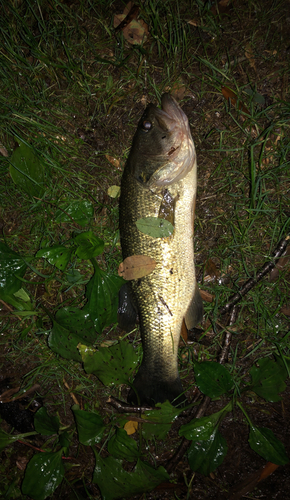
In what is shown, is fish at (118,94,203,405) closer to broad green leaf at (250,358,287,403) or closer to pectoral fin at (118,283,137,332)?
pectoral fin at (118,283,137,332)

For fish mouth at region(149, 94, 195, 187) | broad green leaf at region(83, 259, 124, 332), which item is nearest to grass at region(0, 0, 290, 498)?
broad green leaf at region(83, 259, 124, 332)

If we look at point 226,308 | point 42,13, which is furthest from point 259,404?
point 42,13

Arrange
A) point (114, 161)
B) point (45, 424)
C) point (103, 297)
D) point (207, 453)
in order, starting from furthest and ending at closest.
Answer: point (114, 161) < point (45, 424) < point (103, 297) < point (207, 453)

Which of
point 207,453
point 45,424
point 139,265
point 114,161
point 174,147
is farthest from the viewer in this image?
point 114,161

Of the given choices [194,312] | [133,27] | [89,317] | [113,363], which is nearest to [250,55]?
[133,27]

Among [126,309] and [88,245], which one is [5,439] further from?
[88,245]

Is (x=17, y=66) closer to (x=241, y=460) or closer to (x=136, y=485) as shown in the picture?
(x=136, y=485)

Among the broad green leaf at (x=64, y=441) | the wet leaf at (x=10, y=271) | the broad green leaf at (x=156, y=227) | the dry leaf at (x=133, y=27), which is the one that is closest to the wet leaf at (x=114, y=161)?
the broad green leaf at (x=156, y=227)
